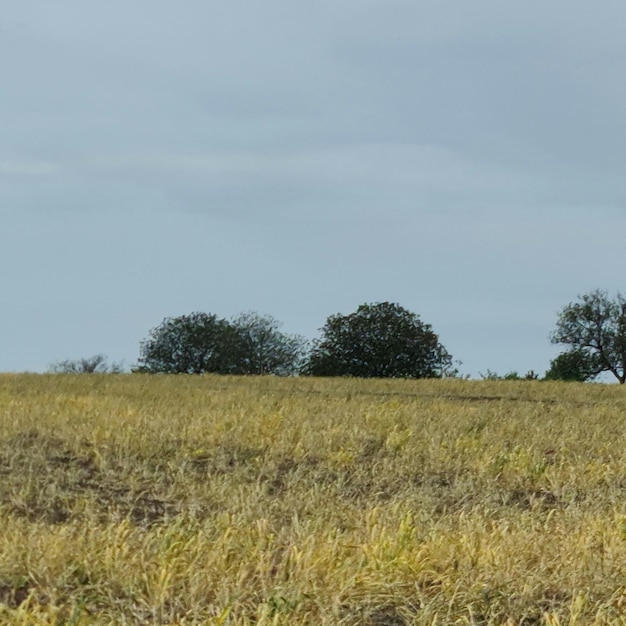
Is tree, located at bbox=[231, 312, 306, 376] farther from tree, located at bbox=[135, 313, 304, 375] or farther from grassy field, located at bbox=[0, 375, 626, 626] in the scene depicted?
grassy field, located at bbox=[0, 375, 626, 626]

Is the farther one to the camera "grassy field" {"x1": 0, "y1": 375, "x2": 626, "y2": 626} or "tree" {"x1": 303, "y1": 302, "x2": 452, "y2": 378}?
"tree" {"x1": 303, "y1": 302, "x2": 452, "y2": 378}

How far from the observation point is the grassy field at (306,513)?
17.9ft

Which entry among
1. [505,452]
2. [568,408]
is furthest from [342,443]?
[568,408]

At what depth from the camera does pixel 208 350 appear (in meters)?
72.9

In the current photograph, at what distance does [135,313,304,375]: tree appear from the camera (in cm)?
7244

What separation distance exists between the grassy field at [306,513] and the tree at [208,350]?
183 feet

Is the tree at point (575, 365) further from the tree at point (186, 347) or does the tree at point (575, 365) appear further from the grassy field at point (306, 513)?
the grassy field at point (306, 513)

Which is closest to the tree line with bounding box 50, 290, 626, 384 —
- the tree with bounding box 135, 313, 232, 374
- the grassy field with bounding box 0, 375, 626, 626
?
the tree with bounding box 135, 313, 232, 374

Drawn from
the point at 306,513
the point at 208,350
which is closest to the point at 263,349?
the point at 208,350

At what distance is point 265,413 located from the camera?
45.3ft

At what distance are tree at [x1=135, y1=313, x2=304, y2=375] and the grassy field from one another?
55.8 m

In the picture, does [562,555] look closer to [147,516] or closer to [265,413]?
[147,516]

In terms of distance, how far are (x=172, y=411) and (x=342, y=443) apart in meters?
3.44

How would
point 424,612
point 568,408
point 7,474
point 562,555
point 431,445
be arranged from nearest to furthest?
1. point 424,612
2. point 562,555
3. point 7,474
4. point 431,445
5. point 568,408
